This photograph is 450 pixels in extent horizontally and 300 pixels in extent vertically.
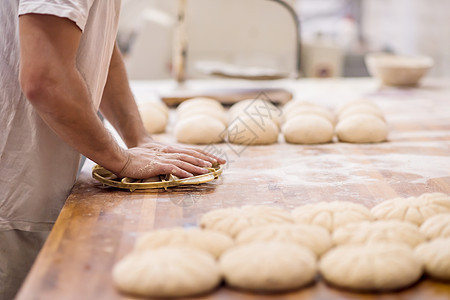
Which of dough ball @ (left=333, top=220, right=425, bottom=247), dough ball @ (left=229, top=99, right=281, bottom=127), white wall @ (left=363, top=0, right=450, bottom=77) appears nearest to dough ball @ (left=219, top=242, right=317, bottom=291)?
dough ball @ (left=333, top=220, right=425, bottom=247)

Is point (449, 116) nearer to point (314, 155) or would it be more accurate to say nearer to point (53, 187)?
point (314, 155)

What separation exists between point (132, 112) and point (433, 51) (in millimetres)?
4411

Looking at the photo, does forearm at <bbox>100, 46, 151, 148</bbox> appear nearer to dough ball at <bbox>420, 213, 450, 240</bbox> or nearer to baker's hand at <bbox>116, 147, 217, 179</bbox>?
baker's hand at <bbox>116, 147, 217, 179</bbox>

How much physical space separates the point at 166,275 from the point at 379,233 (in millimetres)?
524

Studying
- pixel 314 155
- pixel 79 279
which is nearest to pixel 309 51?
pixel 314 155

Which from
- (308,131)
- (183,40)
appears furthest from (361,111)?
(183,40)

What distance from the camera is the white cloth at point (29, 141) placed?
1733 millimetres

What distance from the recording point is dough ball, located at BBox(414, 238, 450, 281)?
3.79 ft

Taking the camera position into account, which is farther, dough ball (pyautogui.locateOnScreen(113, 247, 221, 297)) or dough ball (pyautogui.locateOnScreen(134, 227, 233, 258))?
dough ball (pyautogui.locateOnScreen(134, 227, 233, 258))

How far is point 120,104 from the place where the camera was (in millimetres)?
2176

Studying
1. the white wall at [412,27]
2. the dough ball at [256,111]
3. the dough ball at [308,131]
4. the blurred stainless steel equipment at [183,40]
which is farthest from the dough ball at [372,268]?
the white wall at [412,27]

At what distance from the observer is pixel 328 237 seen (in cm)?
134

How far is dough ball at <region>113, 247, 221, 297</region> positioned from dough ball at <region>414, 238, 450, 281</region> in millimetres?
444

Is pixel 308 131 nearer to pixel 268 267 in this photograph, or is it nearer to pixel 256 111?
pixel 256 111
